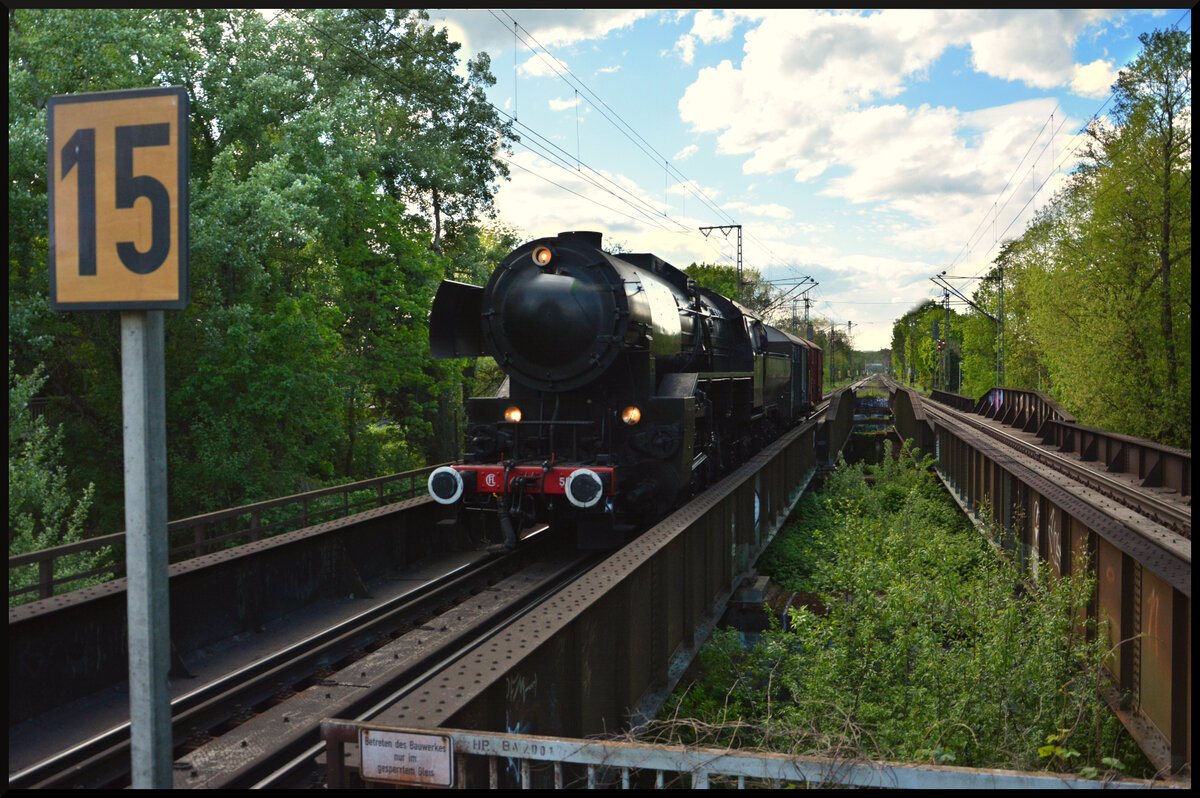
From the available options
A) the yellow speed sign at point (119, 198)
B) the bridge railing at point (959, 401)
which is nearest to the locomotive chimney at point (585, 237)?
the yellow speed sign at point (119, 198)

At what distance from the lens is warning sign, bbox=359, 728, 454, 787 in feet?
10.2

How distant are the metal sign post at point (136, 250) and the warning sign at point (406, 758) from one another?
760 millimetres

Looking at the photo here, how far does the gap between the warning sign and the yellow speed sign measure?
5.90 ft

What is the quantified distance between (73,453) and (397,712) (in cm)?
1774

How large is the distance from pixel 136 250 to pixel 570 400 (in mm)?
7966

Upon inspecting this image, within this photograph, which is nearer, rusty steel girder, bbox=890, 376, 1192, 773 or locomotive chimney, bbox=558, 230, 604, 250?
rusty steel girder, bbox=890, 376, 1192, 773

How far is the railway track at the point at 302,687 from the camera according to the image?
16.4ft

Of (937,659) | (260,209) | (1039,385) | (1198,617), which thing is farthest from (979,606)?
(1039,385)

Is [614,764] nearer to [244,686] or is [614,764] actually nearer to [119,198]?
[119,198]

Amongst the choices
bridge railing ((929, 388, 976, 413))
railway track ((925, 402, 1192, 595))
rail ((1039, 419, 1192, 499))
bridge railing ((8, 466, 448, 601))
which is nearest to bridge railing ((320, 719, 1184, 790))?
bridge railing ((8, 466, 448, 601))

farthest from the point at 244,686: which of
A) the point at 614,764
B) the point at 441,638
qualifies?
the point at 614,764

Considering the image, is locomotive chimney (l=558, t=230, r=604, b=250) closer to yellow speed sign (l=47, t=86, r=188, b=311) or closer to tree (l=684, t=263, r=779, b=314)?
yellow speed sign (l=47, t=86, r=188, b=311)

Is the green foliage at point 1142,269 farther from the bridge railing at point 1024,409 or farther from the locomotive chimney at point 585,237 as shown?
the locomotive chimney at point 585,237

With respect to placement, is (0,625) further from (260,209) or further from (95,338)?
(95,338)
